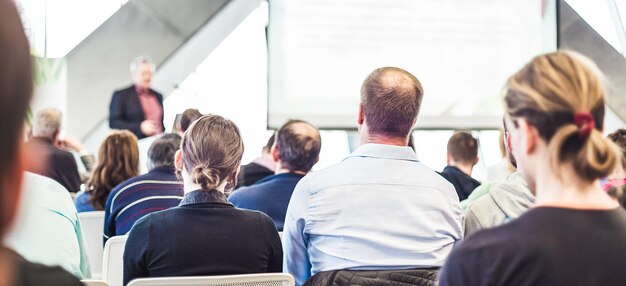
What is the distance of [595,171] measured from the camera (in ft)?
4.15

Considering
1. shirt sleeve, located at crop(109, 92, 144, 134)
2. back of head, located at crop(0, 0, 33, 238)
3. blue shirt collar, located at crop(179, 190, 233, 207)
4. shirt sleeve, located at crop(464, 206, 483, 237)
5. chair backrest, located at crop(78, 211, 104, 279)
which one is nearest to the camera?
back of head, located at crop(0, 0, 33, 238)

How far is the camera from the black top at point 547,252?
48.0 inches

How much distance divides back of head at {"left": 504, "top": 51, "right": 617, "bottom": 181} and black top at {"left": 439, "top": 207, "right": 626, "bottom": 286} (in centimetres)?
8

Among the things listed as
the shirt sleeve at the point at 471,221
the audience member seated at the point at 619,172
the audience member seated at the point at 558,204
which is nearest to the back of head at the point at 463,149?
the audience member seated at the point at 619,172

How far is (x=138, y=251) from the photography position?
2352mm

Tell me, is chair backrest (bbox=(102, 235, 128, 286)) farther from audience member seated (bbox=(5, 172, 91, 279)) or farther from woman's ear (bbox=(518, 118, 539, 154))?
woman's ear (bbox=(518, 118, 539, 154))

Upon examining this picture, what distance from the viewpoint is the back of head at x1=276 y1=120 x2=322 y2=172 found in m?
3.74

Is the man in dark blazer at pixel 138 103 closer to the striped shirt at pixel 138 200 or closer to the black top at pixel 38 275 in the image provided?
the striped shirt at pixel 138 200

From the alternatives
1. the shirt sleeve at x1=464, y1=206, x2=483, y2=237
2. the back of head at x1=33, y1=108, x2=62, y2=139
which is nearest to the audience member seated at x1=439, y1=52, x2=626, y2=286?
the shirt sleeve at x1=464, y1=206, x2=483, y2=237

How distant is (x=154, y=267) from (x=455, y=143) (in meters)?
3.08

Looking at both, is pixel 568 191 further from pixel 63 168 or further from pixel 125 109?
pixel 125 109

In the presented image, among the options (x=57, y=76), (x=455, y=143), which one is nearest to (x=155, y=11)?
(x=57, y=76)

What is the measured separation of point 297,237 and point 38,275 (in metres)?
1.56

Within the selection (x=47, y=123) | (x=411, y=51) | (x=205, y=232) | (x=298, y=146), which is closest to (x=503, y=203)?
(x=205, y=232)
